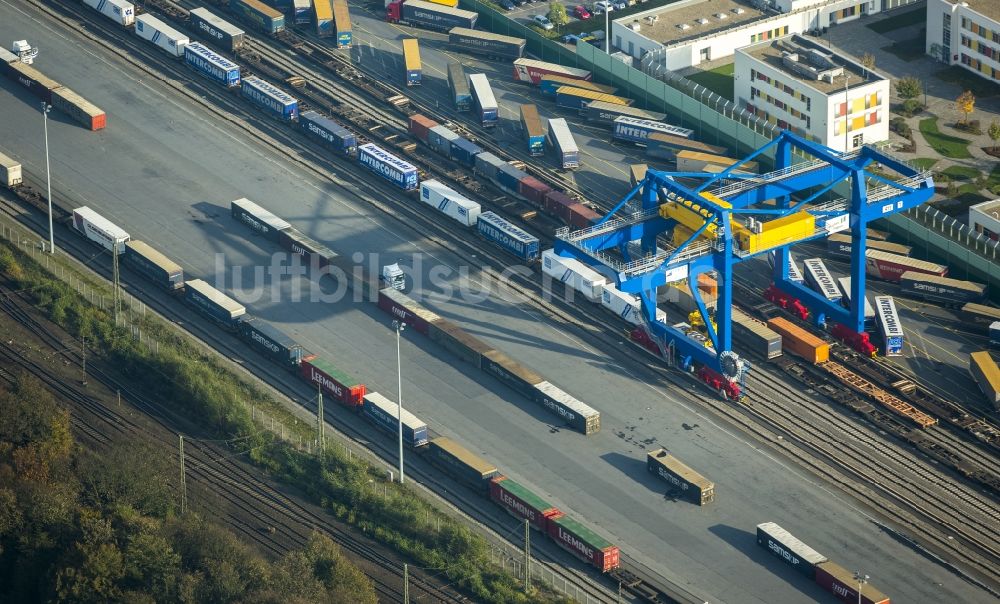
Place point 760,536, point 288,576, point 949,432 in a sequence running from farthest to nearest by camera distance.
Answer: point 949,432 < point 760,536 < point 288,576

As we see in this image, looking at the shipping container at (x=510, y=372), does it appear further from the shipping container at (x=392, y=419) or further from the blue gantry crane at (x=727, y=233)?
the blue gantry crane at (x=727, y=233)

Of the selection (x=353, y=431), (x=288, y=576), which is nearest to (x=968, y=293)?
(x=353, y=431)

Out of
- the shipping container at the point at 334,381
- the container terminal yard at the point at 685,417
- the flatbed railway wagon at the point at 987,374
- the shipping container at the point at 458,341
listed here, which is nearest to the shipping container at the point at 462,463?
the container terminal yard at the point at 685,417

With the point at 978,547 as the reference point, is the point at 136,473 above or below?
above

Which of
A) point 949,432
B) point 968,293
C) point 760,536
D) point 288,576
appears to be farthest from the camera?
point 968,293

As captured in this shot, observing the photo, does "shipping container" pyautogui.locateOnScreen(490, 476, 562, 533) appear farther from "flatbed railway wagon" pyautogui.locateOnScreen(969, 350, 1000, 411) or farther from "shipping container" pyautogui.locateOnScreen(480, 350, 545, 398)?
"flatbed railway wagon" pyautogui.locateOnScreen(969, 350, 1000, 411)

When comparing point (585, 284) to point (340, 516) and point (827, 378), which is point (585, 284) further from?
point (340, 516)

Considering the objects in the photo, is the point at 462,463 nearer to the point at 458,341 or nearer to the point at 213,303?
the point at 458,341
